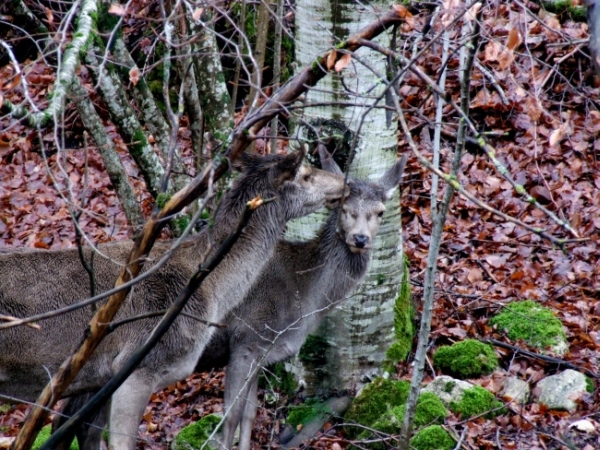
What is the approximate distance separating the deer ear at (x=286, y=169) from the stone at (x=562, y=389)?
113 inches

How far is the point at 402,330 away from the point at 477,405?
3.82 ft

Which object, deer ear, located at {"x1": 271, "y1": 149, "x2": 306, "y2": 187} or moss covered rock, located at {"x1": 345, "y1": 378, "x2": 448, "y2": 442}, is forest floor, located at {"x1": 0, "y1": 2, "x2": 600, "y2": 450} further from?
deer ear, located at {"x1": 271, "y1": 149, "x2": 306, "y2": 187}

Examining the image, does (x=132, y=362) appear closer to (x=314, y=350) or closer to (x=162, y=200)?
(x=162, y=200)

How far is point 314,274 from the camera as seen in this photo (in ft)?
23.1

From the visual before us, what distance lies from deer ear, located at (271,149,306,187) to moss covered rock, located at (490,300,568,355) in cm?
263

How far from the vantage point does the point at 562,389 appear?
22.7 feet

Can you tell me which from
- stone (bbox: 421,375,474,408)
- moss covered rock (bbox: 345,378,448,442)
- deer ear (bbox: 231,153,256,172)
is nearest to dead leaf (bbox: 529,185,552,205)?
stone (bbox: 421,375,474,408)

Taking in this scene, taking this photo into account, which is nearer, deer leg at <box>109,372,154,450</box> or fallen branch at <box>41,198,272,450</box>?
fallen branch at <box>41,198,272,450</box>

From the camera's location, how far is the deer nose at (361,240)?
674 centimetres

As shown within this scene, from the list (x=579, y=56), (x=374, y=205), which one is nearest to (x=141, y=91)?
(x=374, y=205)

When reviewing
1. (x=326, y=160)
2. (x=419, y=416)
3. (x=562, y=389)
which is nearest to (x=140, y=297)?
(x=326, y=160)

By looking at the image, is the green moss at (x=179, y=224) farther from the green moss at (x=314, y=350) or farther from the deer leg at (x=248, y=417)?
the deer leg at (x=248, y=417)

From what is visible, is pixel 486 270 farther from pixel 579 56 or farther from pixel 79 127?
pixel 79 127

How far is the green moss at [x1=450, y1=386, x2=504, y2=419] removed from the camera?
6.77 meters
